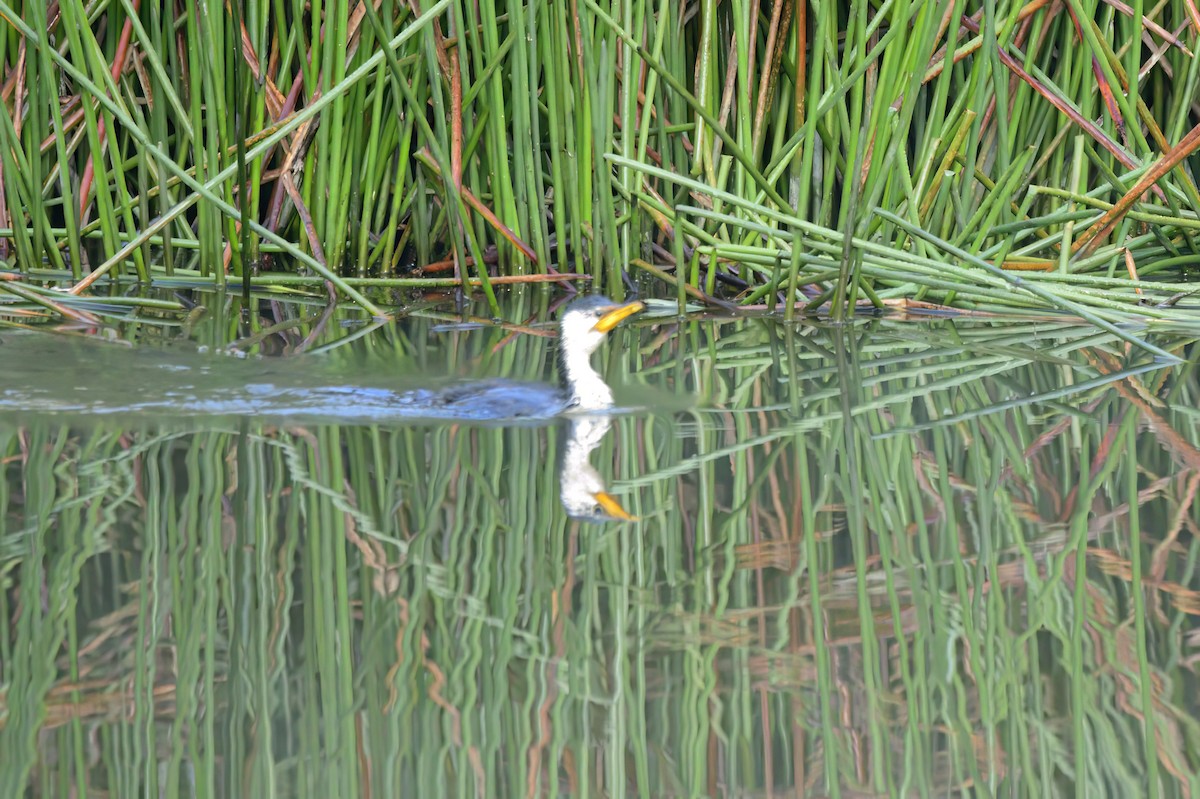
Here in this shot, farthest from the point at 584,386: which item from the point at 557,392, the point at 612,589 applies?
the point at 612,589

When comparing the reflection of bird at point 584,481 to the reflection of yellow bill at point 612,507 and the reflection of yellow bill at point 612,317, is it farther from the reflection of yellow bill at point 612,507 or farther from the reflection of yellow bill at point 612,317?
the reflection of yellow bill at point 612,317

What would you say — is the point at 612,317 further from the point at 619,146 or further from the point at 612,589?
the point at 612,589

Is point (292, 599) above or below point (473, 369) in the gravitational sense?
below

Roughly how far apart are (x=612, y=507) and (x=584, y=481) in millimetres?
227

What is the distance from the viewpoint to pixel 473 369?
183 inches

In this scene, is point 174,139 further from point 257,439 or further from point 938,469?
point 938,469

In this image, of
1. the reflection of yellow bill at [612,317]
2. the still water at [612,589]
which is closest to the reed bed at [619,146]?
the reflection of yellow bill at [612,317]

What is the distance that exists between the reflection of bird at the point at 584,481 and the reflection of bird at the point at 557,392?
0.58 ft

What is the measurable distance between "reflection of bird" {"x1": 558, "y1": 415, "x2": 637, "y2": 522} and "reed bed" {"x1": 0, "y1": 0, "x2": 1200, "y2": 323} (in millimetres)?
1302

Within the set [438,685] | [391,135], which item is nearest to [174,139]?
[391,135]

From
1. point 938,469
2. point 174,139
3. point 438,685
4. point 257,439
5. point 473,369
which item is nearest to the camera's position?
point 438,685

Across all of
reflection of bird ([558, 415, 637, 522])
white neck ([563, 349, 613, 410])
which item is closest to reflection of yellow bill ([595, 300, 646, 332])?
white neck ([563, 349, 613, 410])

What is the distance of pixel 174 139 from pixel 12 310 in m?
1.38

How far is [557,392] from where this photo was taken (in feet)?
14.2
